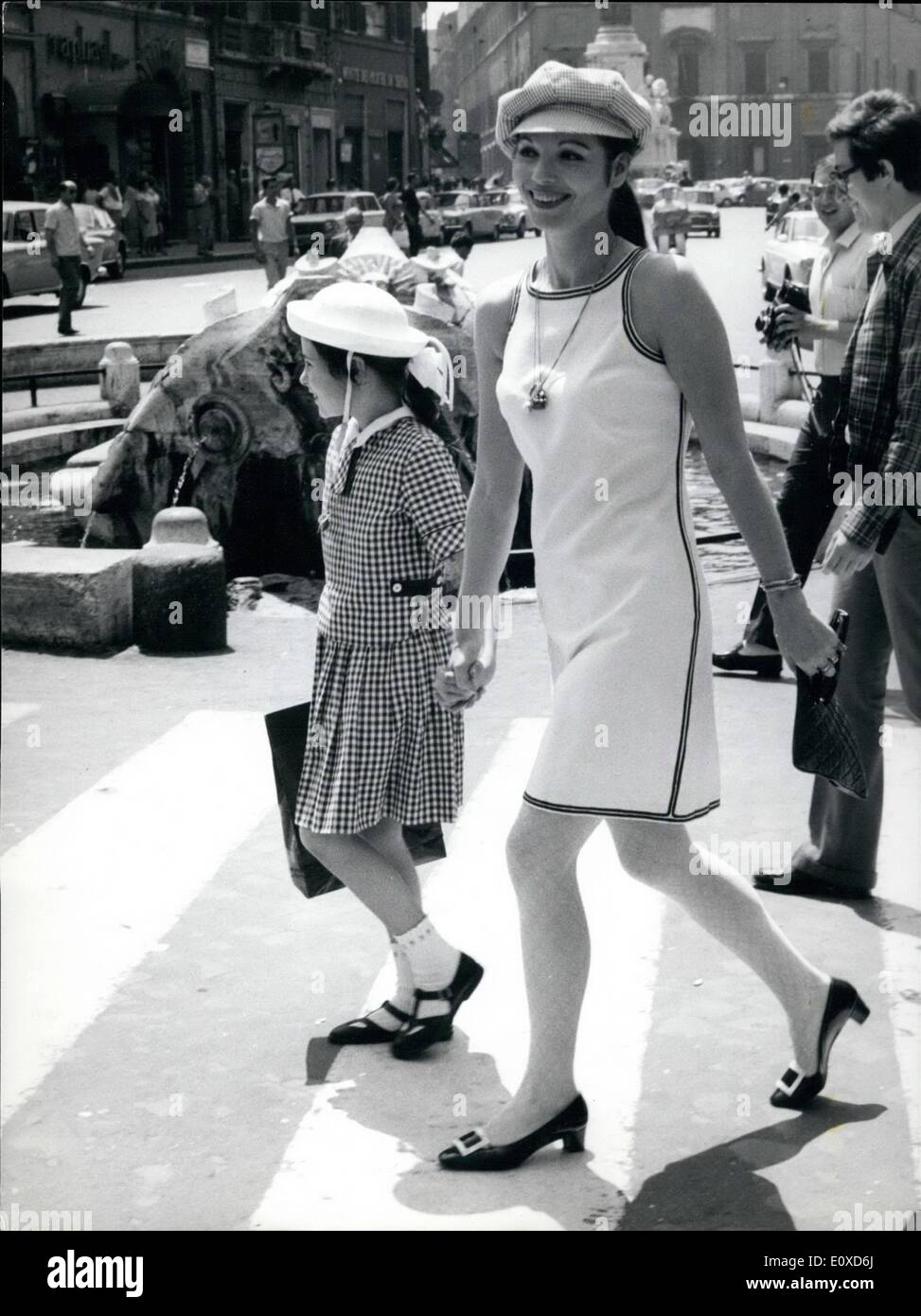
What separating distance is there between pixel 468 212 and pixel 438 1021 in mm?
19535

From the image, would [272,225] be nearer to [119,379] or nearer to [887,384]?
[119,379]

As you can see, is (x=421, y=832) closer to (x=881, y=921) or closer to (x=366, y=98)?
(x=881, y=921)

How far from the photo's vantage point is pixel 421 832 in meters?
4.19

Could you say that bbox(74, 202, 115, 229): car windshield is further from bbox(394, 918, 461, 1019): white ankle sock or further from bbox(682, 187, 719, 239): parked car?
bbox(394, 918, 461, 1019): white ankle sock

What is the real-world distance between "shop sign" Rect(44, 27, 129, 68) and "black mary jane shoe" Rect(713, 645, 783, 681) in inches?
361

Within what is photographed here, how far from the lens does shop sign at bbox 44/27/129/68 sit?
1555 centimetres

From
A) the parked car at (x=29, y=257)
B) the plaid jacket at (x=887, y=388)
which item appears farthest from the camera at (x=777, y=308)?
→ the parked car at (x=29, y=257)

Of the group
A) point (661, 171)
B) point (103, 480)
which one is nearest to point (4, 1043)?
point (103, 480)

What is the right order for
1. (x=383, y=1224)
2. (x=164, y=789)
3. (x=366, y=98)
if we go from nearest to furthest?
(x=383, y=1224) < (x=164, y=789) < (x=366, y=98)

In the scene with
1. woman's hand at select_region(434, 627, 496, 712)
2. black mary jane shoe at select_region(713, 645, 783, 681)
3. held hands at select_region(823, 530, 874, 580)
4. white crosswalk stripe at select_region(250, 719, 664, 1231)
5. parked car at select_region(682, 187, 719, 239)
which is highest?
parked car at select_region(682, 187, 719, 239)

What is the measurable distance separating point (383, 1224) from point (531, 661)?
4690mm

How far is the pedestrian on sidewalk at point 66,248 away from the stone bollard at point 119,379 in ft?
15.3

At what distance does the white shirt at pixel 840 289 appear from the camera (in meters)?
6.45

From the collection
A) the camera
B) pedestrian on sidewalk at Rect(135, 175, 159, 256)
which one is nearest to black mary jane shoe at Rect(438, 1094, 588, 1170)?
the camera
